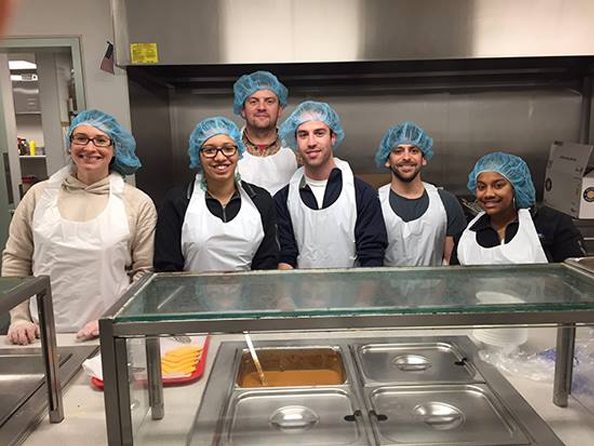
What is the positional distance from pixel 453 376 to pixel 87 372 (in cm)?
75

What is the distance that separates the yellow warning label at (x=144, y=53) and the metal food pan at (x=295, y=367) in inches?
53.8

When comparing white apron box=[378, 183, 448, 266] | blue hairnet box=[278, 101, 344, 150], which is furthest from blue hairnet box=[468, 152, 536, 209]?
blue hairnet box=[278, 101, 344, 150]

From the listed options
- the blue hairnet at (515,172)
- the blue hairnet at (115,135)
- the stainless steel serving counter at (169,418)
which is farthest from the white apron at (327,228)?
the stainless steel serving counter at (169,418)

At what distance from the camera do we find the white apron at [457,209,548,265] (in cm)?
150

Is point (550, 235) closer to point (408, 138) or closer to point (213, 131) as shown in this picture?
point (408, 138)

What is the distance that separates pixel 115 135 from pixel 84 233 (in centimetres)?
31

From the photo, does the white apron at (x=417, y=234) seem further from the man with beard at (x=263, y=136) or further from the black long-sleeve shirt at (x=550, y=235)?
the man with beard at (x=263, y=136)

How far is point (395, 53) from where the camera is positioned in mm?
2088

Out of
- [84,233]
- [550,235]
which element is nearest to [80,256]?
[84,233]

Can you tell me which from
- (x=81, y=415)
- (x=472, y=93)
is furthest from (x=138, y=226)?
(x=472, y=93)

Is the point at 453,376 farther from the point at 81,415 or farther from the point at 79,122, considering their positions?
the point at 79,122

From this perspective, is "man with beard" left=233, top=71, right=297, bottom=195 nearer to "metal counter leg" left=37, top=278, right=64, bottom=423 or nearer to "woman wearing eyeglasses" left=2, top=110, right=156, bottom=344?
"woman wearing eyeglasses" left=2, top=110, right=156, bottom=344

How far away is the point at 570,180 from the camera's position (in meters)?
2.32

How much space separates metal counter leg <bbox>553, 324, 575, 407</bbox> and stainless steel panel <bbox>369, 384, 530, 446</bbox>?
0.12 metres
